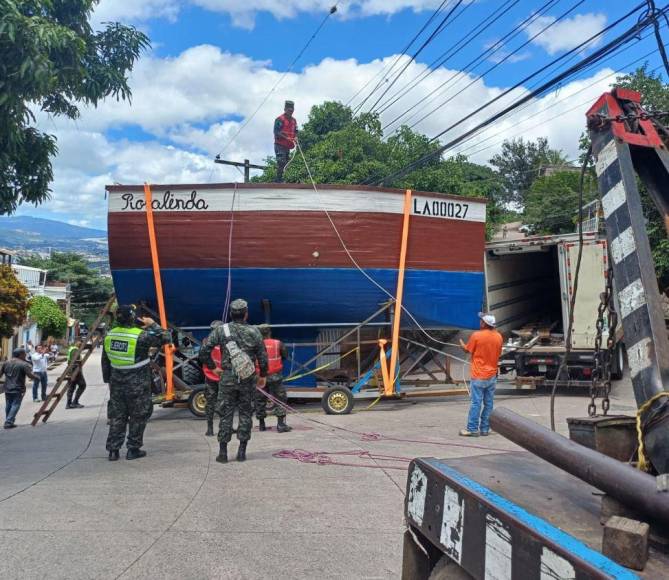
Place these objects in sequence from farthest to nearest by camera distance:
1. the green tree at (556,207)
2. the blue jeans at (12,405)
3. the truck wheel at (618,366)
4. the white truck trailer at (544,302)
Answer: the green tree at (556,207), the white truck trailer at (544,302), the truck wheel at (618,366), the blue jeans at (12,405)

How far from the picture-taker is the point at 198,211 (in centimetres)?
943

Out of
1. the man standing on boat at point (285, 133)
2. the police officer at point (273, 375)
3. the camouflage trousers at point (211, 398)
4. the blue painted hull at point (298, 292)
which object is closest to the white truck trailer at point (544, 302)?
the blue painted hull at point (298, 292)

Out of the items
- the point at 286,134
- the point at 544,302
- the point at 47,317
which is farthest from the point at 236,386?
the point at 47,317

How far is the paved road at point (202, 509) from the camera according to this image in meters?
3.77

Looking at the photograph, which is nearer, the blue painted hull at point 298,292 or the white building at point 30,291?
the blue painted hull at point 298,292

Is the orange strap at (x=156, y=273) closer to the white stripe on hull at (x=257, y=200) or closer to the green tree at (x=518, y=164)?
the white stripe on hull at (x=257, y=200)

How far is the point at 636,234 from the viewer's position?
2506 millimetres

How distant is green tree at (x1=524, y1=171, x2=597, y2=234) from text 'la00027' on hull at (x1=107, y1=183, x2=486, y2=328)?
1588 cm

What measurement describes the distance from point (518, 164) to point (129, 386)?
42.9m

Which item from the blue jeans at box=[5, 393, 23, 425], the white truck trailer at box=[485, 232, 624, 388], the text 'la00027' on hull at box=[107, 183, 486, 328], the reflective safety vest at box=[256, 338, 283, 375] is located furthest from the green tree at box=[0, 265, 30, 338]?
the white truck trailer at box=[485, 232, 624, 388]

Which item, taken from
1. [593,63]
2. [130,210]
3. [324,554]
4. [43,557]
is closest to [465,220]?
[593,63]

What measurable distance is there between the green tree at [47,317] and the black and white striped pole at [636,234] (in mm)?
34478

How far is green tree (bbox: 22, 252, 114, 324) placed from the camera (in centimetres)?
5188

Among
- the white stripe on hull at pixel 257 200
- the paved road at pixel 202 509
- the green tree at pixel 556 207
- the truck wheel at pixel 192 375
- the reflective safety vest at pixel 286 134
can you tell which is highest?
the green tree at pixel 556 207
